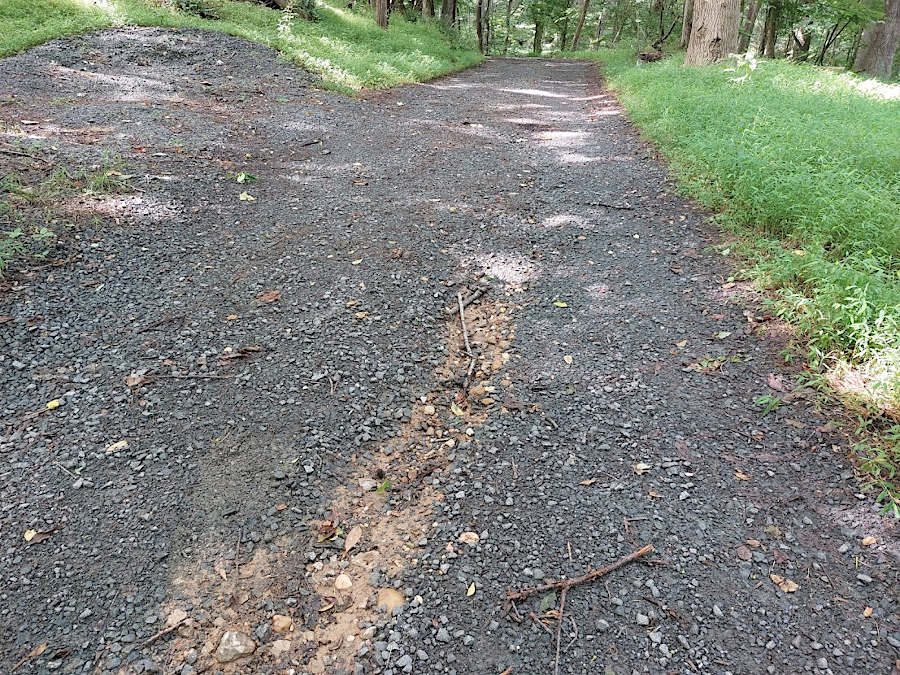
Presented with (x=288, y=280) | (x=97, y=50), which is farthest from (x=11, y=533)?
(x=97, y=50)

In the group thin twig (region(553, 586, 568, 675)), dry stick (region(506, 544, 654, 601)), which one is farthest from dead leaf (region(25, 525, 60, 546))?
thin twig (region(553, 586, 568, 675))

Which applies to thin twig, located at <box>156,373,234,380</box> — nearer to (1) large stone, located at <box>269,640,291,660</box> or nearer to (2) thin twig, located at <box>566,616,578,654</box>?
(1) large stone, located at <box>269,640,291,660</box>

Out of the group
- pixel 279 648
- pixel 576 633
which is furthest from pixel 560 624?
pixel 279 648

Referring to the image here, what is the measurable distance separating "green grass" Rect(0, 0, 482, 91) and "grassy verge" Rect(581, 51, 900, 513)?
5.81 m

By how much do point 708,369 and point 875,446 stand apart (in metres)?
0.83

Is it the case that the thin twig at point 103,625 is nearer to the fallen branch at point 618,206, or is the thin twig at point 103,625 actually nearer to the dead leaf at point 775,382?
the dead leaf at point 775,382

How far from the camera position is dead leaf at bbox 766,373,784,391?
2881mm

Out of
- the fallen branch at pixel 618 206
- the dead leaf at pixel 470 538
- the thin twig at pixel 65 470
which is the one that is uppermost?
the fallen branch at pixel 618 206

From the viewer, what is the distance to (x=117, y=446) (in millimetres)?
2512

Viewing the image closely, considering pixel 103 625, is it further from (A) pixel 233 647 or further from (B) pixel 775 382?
(B) pixel 775 382

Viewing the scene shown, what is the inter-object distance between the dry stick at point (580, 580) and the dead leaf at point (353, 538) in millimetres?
641

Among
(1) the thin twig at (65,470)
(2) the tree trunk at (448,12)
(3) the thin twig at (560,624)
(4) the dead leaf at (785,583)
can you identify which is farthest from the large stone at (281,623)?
(2) the tree trunk at (448,12)

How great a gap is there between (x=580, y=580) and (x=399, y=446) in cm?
105

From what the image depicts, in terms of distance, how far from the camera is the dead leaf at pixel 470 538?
2.19m
